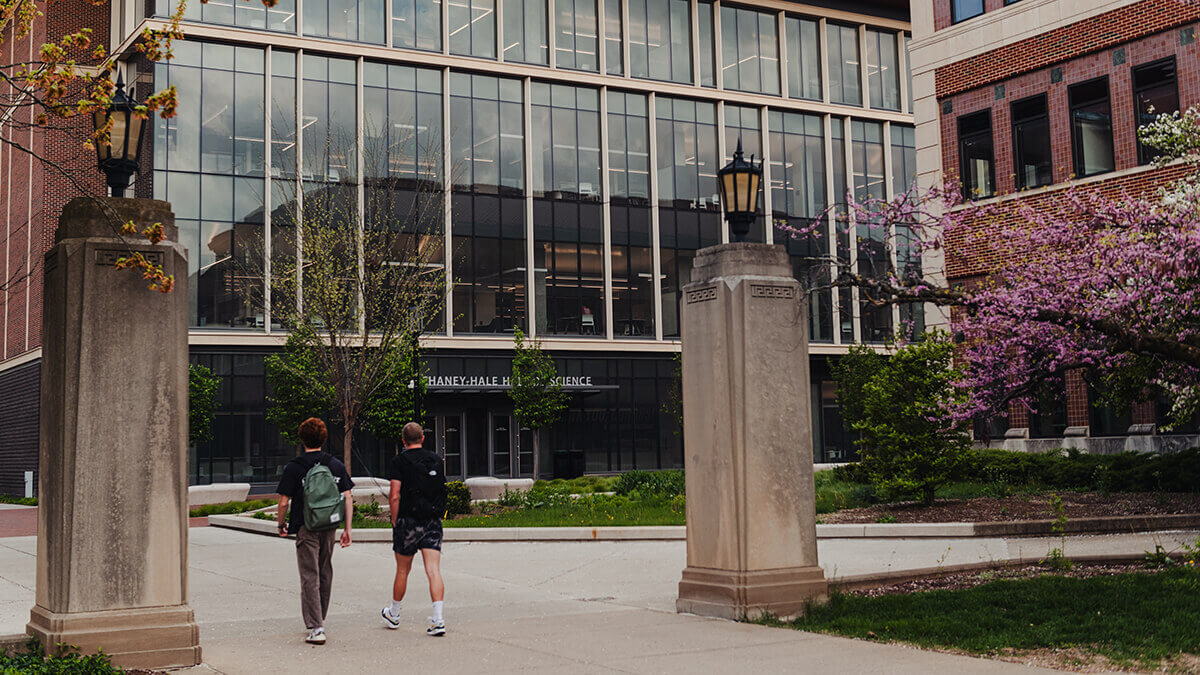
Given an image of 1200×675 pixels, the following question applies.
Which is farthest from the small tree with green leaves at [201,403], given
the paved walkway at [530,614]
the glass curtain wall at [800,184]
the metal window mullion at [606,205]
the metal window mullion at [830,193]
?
the metal window mullion at [830,193]

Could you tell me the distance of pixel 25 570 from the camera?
15844 mm

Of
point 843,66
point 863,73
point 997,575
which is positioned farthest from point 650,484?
point 863,73

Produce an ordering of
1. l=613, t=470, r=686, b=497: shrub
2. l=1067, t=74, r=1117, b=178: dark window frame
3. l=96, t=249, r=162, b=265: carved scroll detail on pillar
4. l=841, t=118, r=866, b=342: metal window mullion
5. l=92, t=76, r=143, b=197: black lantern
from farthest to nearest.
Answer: l=841, t=118, r=866, b=342: metal window mullion
l=613, t=470, r=686, b=497: shrub
l=1067, t=74, r=1117, b=178: dark window frame
l=92, t=76, r=143, b=197: black lantern
l=96, t=249, r=162, b=265: carved scroll detail on pillar

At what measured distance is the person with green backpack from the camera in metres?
9.54

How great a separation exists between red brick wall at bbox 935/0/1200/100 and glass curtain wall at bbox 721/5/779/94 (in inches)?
814

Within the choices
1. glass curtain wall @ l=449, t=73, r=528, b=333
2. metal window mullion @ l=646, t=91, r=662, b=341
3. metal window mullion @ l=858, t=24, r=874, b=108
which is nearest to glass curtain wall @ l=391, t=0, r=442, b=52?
glass curtain wall @ l=449, t=73, r=528, b=333

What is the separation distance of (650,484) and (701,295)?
15.3 metres

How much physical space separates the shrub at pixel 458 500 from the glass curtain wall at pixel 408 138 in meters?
16.6

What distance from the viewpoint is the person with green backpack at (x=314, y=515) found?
9539 mm

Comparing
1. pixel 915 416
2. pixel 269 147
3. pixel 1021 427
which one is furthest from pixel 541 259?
pixel 915 416

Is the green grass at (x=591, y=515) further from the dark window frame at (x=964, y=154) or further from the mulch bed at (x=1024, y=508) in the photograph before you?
the dark window frame at (x=964, y=154)

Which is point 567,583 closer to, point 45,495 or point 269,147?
point 45,495

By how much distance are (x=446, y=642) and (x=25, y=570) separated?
9259mm

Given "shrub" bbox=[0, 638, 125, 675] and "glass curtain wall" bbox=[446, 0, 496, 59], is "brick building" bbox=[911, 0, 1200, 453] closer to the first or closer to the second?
"shrub" bbox=[0, 638, 125, 675]
